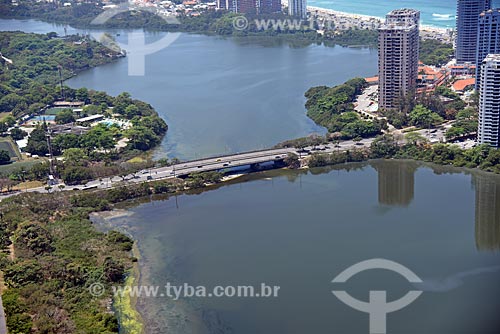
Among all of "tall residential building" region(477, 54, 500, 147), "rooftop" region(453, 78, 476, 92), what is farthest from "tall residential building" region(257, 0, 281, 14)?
"tall residential building" region(477, 54, 500, 147)

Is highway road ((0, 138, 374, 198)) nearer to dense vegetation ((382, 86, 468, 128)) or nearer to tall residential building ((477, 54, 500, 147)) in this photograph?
dense vegetation ((382, 86, 468, 128))

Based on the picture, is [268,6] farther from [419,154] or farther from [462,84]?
[419,154]

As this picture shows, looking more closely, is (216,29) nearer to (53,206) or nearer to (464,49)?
(464,49)

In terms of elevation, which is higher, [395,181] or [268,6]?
[268,6]

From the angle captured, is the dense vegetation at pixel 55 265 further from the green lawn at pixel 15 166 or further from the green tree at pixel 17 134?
the green tree at pixel 17 134

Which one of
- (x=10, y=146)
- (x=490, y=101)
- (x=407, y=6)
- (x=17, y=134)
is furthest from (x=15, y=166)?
(x=407, y=6)

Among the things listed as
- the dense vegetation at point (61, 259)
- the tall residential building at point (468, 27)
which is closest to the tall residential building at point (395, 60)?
the tall residential building at point (468, 27)

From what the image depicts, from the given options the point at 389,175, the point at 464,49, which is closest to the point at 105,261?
the point at 389,175
